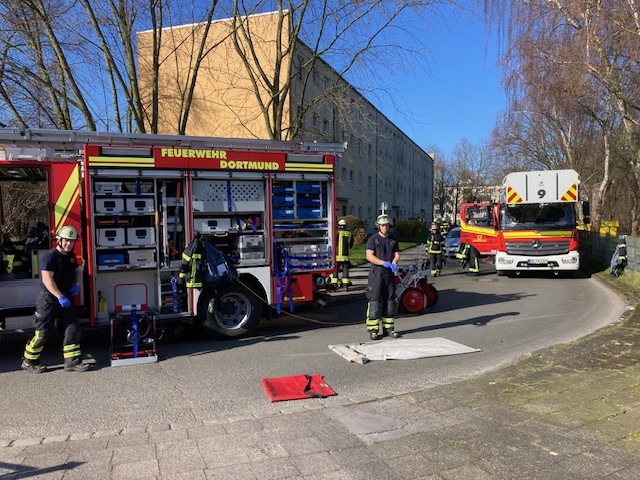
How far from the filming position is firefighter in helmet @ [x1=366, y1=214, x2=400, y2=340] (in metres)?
7.45

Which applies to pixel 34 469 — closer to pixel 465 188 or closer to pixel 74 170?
pixel 74 170

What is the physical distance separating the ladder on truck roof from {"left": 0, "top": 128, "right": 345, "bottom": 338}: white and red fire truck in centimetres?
1

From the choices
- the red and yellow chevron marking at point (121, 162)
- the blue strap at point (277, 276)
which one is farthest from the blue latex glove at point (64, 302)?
the blue strap at point (277, 276)

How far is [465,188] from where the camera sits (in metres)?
68.9

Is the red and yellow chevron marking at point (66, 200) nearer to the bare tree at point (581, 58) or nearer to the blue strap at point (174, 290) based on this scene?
the blue strap at point (174, 290)

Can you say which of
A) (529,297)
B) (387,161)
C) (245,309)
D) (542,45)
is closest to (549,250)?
(529,297)

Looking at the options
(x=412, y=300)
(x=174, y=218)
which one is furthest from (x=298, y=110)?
(x=174, y=218)

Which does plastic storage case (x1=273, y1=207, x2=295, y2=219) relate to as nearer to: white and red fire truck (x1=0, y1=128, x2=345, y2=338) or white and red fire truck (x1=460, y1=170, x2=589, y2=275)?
white and red fire truck (x1=0, y1=128, x2=345, y2=338)

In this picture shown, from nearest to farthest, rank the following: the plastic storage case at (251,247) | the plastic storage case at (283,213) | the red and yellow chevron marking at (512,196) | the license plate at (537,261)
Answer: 1. the plastic storage case at (251,247)
2. the plastic storage case at (283,213)
3. the license plate at (537,261)
4. the red and yellow chevron marking at (512,196)

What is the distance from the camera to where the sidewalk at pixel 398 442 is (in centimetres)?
344

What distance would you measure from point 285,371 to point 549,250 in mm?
11577

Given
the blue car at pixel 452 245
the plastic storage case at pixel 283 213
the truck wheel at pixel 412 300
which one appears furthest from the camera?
the blue car at pixel 452 245

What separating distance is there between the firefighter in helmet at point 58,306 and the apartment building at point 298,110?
6894 millimetres

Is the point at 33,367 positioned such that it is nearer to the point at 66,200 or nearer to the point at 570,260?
the point at 66,200
